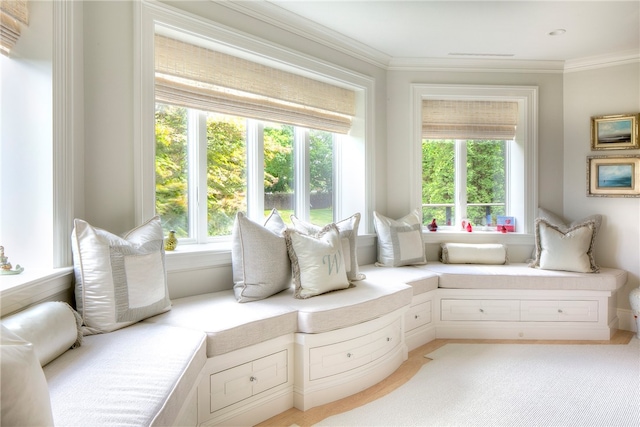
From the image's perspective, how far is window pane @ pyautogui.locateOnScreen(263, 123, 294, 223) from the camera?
3.30 metres

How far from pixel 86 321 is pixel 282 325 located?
36.8 inches

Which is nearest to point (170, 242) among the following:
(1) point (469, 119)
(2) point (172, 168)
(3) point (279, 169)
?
(2) point (172, 168)

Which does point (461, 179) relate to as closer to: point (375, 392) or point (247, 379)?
point (375, 392)

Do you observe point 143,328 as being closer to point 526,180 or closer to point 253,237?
point 253,237

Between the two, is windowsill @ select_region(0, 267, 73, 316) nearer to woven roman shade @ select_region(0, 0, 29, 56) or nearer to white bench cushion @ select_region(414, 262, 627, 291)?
woven roman shade @ select_region(0, 0, 29, 56)

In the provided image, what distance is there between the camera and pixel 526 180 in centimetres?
405

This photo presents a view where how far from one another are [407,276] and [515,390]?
1.10 meters

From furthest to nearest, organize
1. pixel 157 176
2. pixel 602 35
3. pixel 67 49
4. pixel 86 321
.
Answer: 1. pixel 602 35
2. pixel 157 176
3. pixel 67 49
4. pixel 86 321

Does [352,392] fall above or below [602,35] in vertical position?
below

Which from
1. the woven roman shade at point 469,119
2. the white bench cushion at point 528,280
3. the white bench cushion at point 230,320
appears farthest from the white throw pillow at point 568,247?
the white bench cushion at point 230,320

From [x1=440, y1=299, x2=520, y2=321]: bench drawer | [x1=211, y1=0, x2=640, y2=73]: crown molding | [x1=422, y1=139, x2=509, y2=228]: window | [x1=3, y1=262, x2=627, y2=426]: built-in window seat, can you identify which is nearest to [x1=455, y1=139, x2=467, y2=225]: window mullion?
[x1=422, y1=139, x2=509, y2=228]: window

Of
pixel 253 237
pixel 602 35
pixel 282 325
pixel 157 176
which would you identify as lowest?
pixel 282 325

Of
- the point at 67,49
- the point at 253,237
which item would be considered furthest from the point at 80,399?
the point at 67,49

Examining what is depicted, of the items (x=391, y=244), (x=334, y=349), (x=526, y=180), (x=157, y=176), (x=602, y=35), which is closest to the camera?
(x=334, y=349)
